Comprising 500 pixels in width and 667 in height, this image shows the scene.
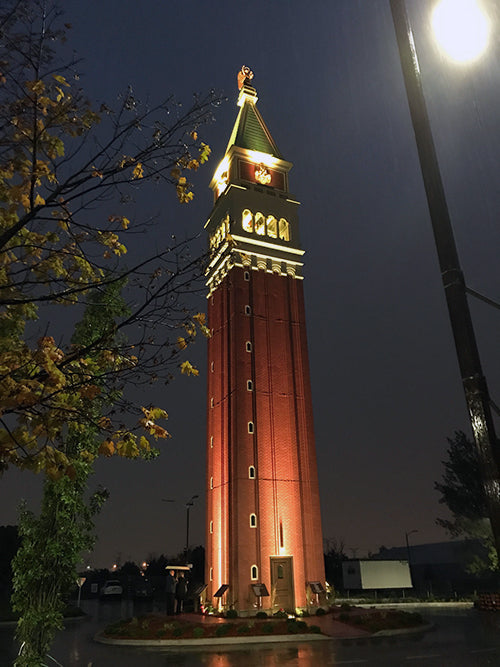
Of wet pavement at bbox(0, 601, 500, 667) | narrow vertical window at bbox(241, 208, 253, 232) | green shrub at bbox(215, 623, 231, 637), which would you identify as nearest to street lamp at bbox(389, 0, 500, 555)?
wet pavement at bbox(0, 601, 500, 667)

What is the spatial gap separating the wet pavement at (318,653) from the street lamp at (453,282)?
15.6 meters

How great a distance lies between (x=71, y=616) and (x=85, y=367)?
3928 cm

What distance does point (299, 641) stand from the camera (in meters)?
22.9

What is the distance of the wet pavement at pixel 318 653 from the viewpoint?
1663 cm

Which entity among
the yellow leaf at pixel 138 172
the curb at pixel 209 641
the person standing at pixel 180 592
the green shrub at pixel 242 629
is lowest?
the curb at pixel 209 641

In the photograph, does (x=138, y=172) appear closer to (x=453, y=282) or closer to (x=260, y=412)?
(x=453, y=282)

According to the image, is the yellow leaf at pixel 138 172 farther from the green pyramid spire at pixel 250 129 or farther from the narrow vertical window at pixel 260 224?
the green pyramid spire at pixel 250 129

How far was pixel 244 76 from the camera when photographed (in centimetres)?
5338

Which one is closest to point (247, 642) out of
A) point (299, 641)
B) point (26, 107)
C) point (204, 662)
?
point (299, 641)

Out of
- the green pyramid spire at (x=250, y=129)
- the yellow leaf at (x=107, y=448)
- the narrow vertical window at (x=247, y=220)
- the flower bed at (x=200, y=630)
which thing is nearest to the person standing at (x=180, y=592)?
the flower bed at (x=200, y=630)

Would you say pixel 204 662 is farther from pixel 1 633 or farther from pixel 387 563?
pixel 387 563

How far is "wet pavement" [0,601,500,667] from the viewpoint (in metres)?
16.6

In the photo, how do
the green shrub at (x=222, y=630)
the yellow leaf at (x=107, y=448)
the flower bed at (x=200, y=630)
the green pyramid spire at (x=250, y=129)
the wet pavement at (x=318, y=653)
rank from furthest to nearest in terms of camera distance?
the green pyramid spire at (x=250, y=129), the green shrub at (x=222, y=630), the flower bed at (x=200, y=630), the wet pavement at (x=318, y=653), the yellow leaf at (x=107, y=448)

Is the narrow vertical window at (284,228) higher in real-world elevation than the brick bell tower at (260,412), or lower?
higher
